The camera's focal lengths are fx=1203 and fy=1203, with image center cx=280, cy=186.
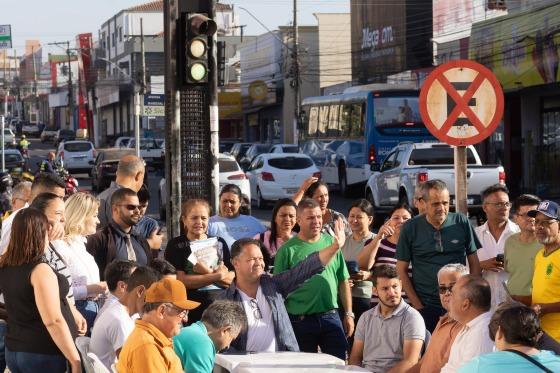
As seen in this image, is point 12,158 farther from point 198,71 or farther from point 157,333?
point 157,333

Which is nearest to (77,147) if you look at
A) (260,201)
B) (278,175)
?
(260,201)

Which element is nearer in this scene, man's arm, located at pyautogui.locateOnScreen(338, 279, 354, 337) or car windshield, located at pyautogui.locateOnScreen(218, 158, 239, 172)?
man's arm, located at pyautogui.locateOnScreen(338, 279, 354, 337)

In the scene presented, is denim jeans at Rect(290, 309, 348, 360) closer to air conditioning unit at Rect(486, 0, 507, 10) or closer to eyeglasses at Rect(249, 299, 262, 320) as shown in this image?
eyeglasses at Rect(249, 299, 262, 320)

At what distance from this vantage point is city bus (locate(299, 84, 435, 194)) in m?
35.3

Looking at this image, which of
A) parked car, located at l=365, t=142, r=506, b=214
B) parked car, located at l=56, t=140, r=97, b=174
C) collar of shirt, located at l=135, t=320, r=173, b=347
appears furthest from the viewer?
parked car, located at l=56, t=140, r=97, b=174

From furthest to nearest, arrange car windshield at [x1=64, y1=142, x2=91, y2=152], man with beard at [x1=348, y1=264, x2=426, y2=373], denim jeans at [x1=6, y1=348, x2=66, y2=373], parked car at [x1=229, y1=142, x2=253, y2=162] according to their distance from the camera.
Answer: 1. car windshield at [x1=64, y1=142, x2=91, y2=152]
2. parked car at [x1=229, y1=142, x2=253, y2=162]
3. man with beard at [x1=348, y1=264, x2=426, y2=373]
4. denim jeans at [x1=6, y1=348, x2=66, y2=373]

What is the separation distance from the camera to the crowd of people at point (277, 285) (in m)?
6.58

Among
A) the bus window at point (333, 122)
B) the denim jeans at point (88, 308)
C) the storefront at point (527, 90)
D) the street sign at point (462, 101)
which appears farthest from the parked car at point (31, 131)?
the denim jeans at point (88, 308)

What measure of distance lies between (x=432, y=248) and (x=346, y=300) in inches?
29.9

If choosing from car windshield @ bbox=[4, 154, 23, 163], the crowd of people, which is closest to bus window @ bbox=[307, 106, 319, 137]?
car windshield @ bbox=[4, 154, 23, 163]

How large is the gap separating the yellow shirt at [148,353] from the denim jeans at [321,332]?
2.78m

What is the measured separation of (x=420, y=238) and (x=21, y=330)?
129 inches

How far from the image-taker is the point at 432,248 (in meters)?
8.95

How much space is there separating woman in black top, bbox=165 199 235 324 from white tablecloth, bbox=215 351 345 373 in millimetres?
1337
